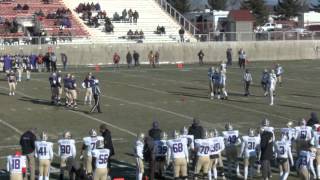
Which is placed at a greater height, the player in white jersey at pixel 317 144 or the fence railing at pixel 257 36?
the fence railing at pixel 257 36

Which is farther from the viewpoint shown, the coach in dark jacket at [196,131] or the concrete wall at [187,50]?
the concrete wall at [187,50]

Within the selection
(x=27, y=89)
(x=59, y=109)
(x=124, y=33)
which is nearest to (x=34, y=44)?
(x=124, y=33)

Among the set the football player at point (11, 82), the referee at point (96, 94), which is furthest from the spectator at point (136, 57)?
the referee at point (96, 94)

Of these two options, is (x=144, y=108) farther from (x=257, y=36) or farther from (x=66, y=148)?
(x=257, y=36)

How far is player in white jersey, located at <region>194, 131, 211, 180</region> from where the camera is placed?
17000 mm

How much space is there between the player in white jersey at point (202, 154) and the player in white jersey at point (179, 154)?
0.30 meters

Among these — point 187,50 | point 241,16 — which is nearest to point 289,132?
point 187,50

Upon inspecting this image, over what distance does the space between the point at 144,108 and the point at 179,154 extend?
1355 cm

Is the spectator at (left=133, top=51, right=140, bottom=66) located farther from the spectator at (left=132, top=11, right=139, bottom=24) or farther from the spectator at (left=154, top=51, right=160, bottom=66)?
the spectator at (left=132, top=11, right=139, bottom=24)

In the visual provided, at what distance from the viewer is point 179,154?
1694 cm

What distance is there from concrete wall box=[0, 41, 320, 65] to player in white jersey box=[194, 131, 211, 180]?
3543cm

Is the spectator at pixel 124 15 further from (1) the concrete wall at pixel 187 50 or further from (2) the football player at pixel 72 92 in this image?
(2) the football player at pixel 72 92

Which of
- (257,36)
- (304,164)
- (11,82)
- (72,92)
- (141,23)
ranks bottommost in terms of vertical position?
(304,164)

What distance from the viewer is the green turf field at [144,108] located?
2536 cm
